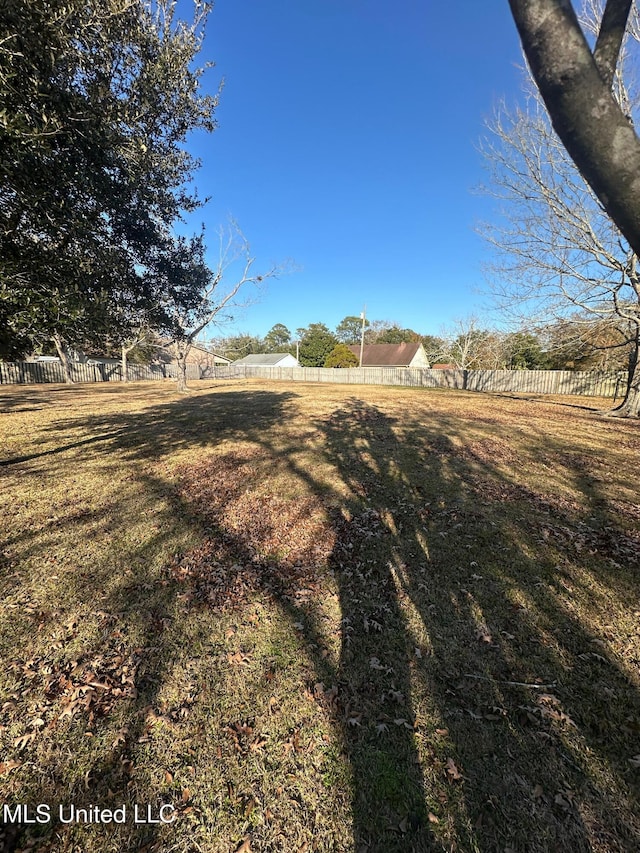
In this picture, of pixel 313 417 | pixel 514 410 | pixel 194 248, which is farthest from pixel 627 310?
pixel 194 248

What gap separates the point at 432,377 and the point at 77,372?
2772 cm

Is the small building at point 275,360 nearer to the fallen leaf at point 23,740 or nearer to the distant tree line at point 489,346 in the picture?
the distant tree line at point 489,346

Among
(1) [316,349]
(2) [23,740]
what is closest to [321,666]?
(2) [23,740]

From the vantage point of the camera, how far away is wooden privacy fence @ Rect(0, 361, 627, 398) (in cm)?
2127

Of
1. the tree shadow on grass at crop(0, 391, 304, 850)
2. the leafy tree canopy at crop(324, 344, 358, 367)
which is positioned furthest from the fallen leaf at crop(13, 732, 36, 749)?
the leafy tree canopy at crop(324, 344, 358, 367)

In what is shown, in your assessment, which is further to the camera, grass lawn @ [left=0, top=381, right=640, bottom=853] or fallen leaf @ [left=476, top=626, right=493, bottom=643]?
fallen leaf @ [left=476, top=626, right=493, bottom=643]

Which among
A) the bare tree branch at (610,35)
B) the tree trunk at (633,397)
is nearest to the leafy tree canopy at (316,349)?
the tree trunk at (633,397)

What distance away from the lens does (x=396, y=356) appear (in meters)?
44.6

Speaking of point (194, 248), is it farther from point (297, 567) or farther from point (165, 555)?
point (297, 567)

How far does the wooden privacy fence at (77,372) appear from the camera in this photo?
74.4 ft

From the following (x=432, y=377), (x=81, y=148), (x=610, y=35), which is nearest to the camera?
(x=610, y=35)

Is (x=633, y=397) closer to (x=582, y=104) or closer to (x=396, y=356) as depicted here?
(x=582, y=104)

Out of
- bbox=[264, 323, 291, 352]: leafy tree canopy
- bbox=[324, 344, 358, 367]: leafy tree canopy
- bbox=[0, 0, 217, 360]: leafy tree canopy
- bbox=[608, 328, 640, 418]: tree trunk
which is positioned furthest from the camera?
bbox=[264, 323, 291, 352]: leafy tree canopy

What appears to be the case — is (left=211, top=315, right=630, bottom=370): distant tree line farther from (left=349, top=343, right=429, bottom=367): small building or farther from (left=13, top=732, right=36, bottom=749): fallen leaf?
(left=13, top=732, right=36, bottom=749): fallen leaf
